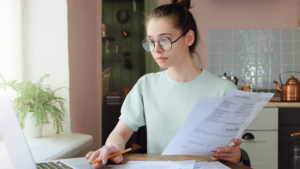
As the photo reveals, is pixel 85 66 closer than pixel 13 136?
No

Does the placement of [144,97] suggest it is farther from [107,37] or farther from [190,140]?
[107,37]

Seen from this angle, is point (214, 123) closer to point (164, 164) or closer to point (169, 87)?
point (164, 164)

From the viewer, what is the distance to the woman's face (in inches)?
40.4

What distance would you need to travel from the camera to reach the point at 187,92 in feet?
3.87

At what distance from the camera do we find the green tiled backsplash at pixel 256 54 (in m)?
2.98

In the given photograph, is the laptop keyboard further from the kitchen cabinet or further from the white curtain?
the kitchen cabinet

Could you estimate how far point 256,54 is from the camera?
300 cm

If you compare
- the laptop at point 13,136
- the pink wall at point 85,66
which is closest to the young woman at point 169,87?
the laptop at point 13,136

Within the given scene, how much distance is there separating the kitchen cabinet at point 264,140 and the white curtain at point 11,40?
1.87 meters

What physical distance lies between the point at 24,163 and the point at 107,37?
150 inches

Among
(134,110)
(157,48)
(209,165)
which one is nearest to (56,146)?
(134,110)

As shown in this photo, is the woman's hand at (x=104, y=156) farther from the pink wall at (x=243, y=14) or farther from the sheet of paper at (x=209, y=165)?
the pink wall at (x=243, y=14)

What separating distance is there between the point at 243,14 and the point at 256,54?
18.1 inches

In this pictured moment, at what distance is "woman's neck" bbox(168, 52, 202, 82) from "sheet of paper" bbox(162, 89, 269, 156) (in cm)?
43
